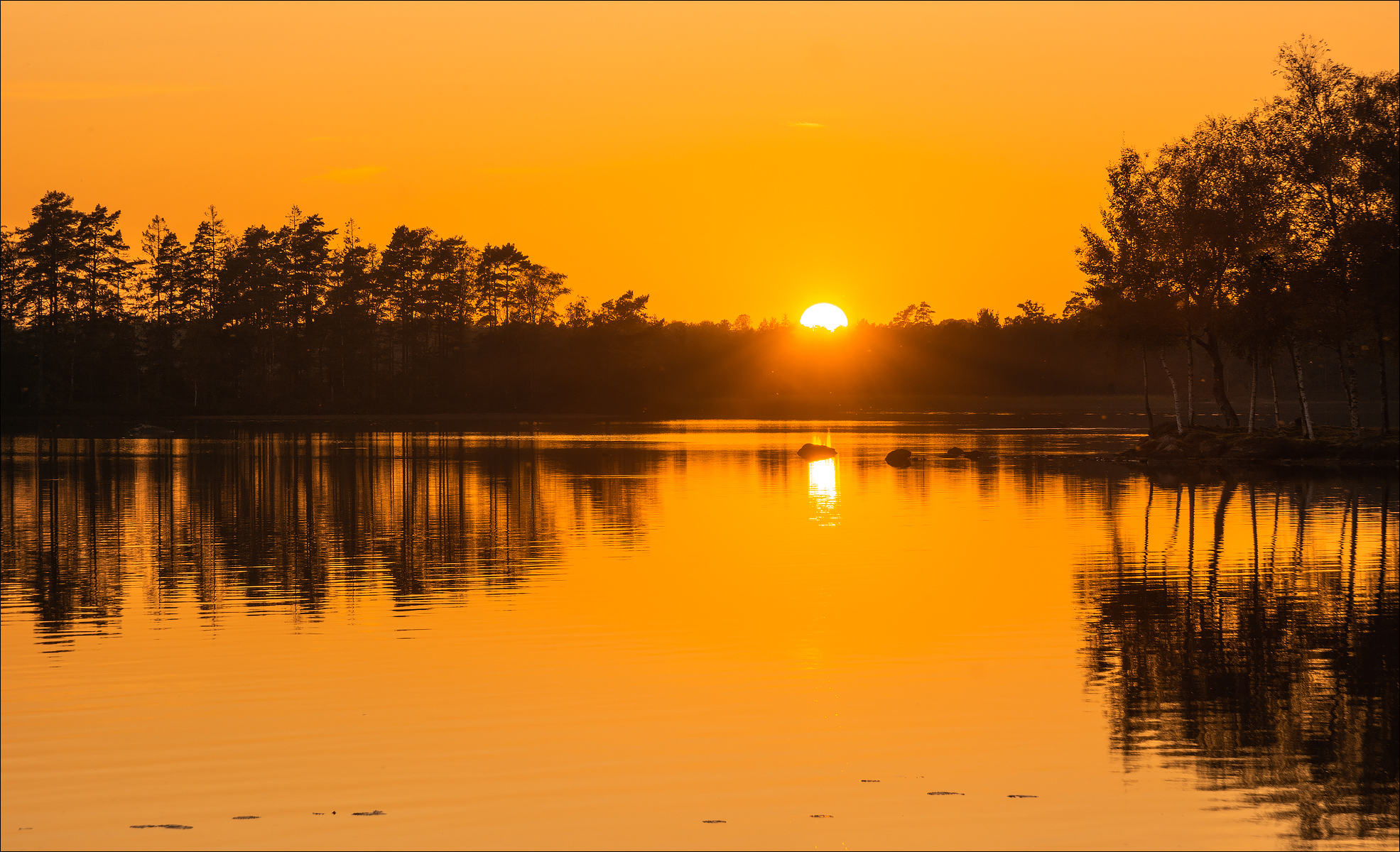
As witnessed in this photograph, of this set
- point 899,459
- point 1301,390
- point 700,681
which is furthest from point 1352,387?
point 700,681

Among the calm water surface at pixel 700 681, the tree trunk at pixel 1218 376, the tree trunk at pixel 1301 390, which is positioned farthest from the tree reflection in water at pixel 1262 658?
the tree trunk at pixel 1218 376

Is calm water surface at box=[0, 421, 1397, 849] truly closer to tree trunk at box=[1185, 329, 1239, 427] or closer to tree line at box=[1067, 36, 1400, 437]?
tree line at box=[1067, 36, 1400, 437]

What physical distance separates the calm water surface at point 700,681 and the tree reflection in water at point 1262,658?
0.24ft

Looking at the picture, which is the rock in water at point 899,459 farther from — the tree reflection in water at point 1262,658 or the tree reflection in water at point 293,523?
the tree reflection in water at point 1262,658

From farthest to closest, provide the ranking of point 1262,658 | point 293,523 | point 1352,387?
point 1352,387, point 293,523, point 1262,658

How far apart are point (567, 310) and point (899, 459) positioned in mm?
116739

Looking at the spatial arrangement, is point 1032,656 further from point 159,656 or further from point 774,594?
point 159,656

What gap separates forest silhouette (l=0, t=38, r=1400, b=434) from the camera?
197 ft

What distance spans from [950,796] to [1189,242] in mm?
62830

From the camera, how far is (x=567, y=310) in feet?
580

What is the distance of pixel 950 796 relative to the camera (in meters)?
11.5

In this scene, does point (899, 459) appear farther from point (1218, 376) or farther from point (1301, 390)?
point (1218, 376)

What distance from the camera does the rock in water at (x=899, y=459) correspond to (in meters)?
63.8

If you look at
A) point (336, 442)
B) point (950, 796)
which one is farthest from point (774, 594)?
point (336, 442)
